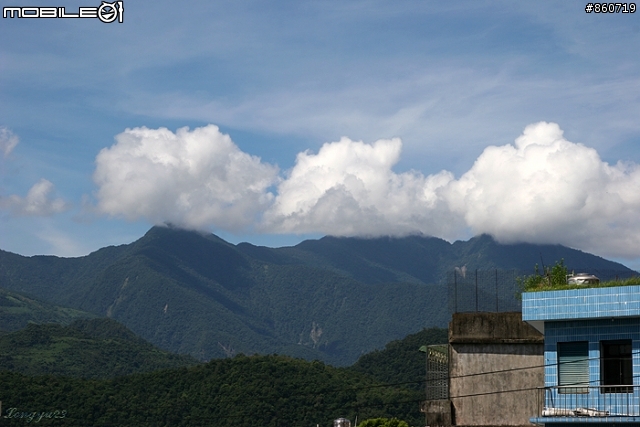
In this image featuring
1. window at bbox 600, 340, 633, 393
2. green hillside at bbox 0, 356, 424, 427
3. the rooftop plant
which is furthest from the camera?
green hillside at bbox 0, 356, 424, 427

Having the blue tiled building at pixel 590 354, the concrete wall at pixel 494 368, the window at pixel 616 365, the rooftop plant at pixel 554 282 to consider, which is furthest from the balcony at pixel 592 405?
the concrete wall at pixel 494 368

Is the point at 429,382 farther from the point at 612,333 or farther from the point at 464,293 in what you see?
the point at 612,333

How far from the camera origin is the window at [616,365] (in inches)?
1221

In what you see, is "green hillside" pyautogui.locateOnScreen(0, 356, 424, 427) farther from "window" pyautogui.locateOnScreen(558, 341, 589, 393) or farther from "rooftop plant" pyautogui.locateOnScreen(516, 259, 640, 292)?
"window" pyautogui.locateOnScreen(558, 341, 589, 393)

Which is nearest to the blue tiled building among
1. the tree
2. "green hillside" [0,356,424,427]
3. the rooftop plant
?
the rooftop plant

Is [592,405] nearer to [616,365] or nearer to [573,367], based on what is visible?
[573,367]

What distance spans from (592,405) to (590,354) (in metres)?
1.60

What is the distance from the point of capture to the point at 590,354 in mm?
31594

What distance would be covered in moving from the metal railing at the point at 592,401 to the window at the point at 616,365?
0.16 m

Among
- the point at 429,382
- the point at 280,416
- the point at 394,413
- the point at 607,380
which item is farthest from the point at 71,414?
the point at 607,380

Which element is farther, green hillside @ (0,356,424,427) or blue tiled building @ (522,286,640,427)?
green hillside @ (0,356,424,427)

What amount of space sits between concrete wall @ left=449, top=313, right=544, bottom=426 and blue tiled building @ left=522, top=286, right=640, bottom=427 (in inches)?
193

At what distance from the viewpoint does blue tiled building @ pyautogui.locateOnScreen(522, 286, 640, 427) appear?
30.7 m

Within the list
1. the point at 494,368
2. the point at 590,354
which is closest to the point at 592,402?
the point at 590,354
